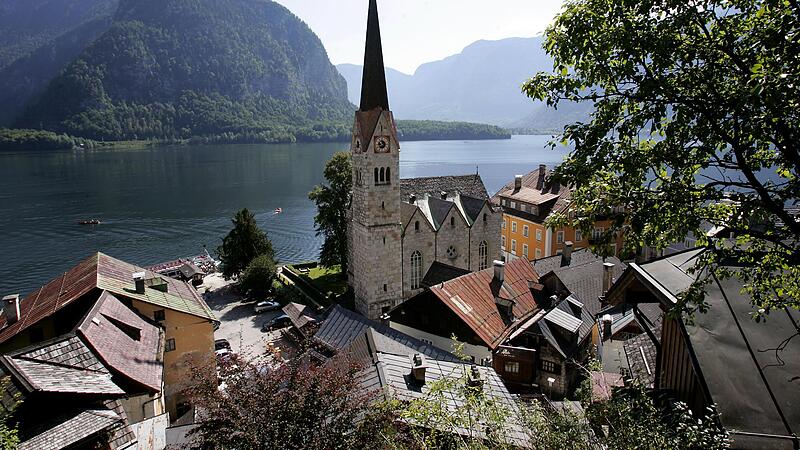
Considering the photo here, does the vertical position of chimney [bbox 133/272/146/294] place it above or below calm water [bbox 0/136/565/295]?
above

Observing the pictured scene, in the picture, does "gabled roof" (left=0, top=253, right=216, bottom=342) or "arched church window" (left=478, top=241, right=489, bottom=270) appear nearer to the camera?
"gabled roof" (left=0, top=253, right=216, bottom=342)

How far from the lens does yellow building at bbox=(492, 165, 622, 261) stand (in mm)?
47500

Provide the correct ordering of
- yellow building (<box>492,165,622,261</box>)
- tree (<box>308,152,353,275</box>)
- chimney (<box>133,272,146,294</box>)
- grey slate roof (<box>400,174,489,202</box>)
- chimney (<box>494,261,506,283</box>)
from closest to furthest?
chimney (<box>133,272,146,294</box>), chimney (<box>494,261,506,283</box>), grey slate roof (<box>400,174,489,202</box>), yellow building (<box>492,165,622,261</box>), tree (<box>308,152,353,275</box>)

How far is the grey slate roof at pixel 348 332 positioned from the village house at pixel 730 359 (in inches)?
481

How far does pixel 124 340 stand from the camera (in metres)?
20.4

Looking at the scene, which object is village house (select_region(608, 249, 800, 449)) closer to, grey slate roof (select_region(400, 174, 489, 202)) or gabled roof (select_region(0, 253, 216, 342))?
gabled roof (select_region(0, 253, 216, 342))

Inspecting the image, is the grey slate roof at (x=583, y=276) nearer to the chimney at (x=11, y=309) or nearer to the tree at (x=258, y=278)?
the tree at (x=258, y=278)

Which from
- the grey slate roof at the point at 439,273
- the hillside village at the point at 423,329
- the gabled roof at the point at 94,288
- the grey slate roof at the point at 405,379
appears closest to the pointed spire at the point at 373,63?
the hillside village at the point at 423,329

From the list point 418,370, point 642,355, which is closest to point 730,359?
point 642,355

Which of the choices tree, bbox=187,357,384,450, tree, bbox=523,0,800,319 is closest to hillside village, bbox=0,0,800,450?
tree, bbox=187,357,384,450

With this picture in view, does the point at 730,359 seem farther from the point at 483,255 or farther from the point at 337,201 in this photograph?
the point at 337,201

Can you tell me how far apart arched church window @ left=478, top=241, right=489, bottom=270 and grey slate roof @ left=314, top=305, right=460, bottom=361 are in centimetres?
1933

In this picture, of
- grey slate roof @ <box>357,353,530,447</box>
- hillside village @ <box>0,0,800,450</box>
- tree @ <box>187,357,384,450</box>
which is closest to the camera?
hillside village @ <box>0,0,800,450</box>

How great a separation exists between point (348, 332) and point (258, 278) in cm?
2361
